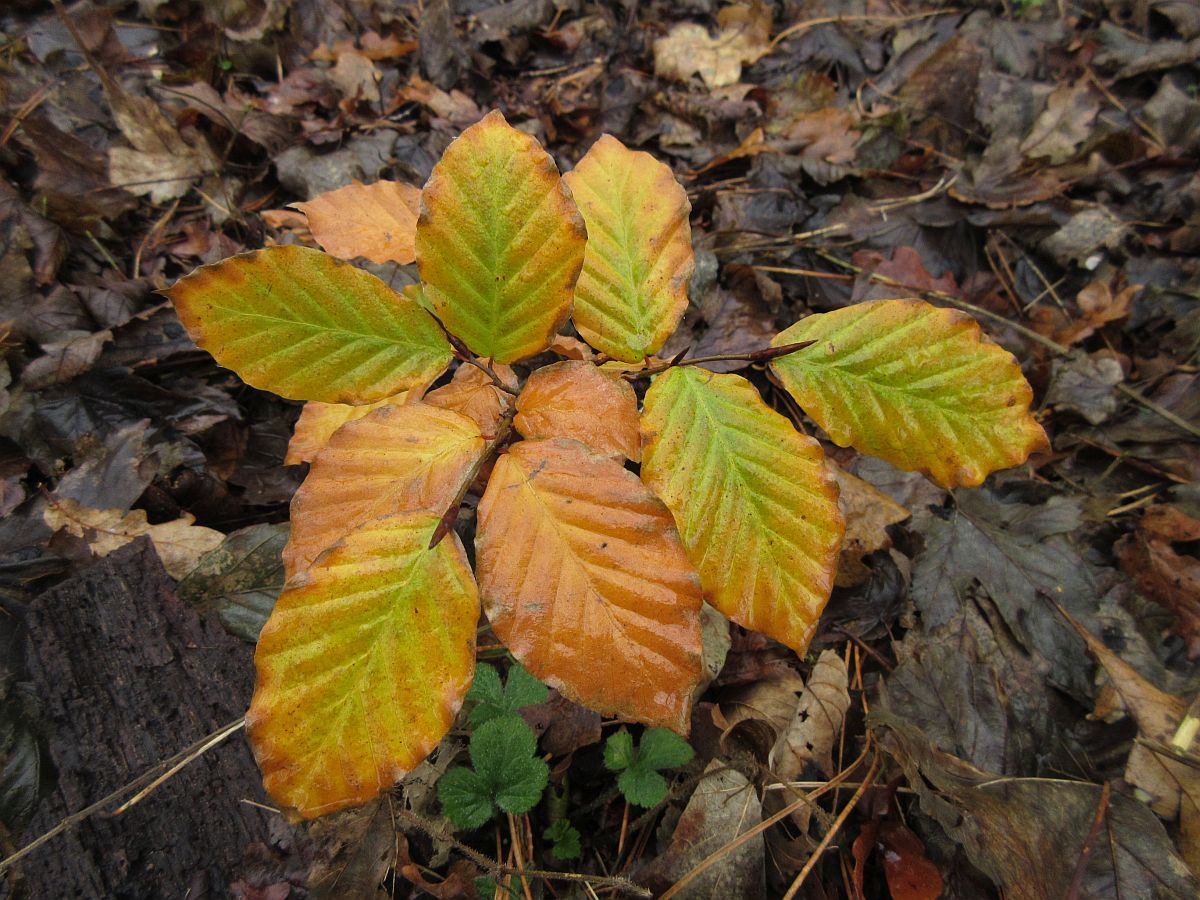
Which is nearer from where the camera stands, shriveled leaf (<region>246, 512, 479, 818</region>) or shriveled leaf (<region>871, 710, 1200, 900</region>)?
shriveled leaf (<region>246, 512, 479, 818</region>)

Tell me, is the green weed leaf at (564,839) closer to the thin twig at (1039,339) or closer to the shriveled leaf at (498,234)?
the shriveled leaf at (498,234)

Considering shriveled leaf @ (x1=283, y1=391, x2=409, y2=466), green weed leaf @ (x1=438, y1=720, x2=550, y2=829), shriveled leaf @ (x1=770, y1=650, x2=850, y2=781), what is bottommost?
shriveled leaf @ (x1=770, y1=650, x2=850, y2=781)

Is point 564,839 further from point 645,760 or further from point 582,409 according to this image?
point 582,409

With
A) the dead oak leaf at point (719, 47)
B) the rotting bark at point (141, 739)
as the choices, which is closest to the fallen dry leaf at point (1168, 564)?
the rotting bark at point (141, 739)

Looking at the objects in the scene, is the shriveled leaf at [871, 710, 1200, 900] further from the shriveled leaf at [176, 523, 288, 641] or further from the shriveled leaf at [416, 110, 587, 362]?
the shriveled leaf at [176, 523, 288, 641]

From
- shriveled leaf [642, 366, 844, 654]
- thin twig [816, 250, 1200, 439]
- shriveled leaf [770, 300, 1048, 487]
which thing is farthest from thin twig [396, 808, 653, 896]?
thin twig [816, 250, 1200, 439]

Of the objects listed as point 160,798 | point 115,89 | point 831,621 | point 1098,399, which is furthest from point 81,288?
point 1098,399

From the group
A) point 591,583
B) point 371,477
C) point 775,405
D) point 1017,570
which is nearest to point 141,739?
point 371,477
